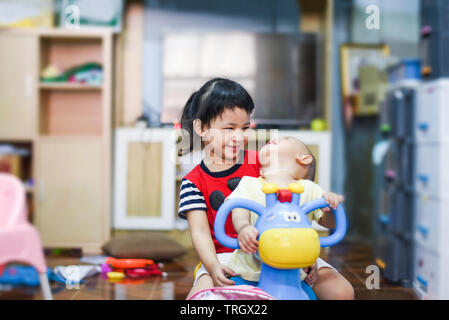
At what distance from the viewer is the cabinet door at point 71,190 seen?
2057 mm

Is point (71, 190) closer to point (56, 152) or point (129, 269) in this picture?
point (56, 152)

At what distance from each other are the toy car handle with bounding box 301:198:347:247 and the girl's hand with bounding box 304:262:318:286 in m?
0.03

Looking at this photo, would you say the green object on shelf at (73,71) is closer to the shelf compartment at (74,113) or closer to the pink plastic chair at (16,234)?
the shelf compartment at (74,113)

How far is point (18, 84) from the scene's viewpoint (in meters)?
2.06

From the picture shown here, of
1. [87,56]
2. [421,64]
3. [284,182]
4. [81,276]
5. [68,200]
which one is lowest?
[68,200]

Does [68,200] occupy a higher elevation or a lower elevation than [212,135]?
lower

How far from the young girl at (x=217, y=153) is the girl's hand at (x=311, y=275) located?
0.24ft

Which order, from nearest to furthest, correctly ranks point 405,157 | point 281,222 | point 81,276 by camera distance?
1. point 281,222
2. point 81,276
3. point 405,157

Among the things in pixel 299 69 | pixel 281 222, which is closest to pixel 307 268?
pixel 281 222

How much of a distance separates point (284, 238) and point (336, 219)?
54 millimetres

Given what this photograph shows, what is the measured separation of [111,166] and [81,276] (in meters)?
1.63

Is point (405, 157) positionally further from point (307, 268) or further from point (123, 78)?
point (123, 78)

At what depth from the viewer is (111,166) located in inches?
82.9

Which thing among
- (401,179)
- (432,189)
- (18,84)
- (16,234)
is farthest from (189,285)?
(18,84)
